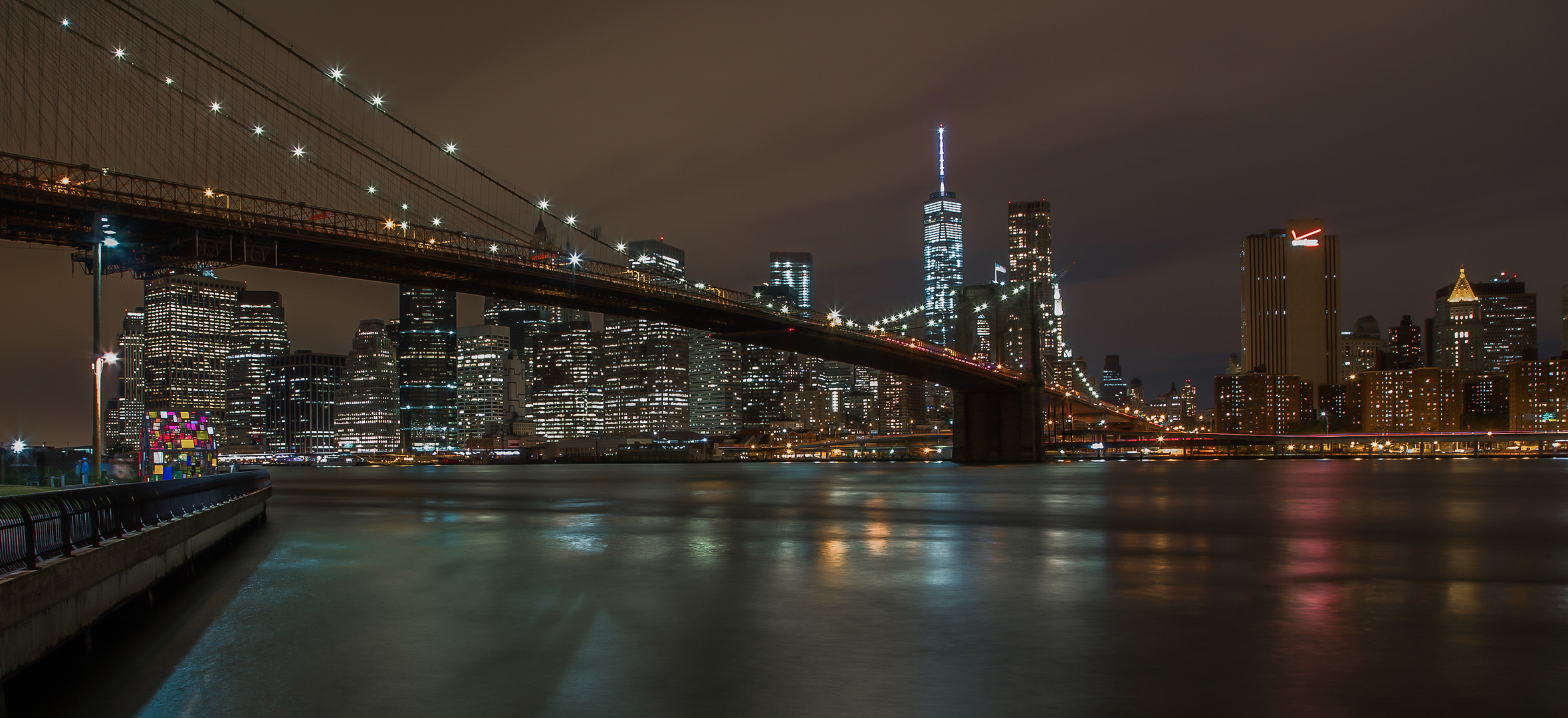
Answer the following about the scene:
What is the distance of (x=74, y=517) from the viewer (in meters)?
10.2

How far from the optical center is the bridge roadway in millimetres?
31953

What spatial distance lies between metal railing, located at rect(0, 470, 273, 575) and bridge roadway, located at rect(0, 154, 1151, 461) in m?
11.9

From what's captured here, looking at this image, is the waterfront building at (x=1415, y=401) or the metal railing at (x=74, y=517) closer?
the metal railing at (x=74, y=517)

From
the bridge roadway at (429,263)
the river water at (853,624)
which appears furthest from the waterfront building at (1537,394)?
the river water at (853,624)

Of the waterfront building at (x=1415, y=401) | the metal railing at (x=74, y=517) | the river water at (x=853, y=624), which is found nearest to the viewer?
the river water at (x=853, y=624)

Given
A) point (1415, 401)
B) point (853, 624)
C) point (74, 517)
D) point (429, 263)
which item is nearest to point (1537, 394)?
point (1415, 401)

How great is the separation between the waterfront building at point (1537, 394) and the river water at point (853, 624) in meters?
147

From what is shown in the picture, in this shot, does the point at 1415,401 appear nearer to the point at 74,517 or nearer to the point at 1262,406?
the point at 1262,406

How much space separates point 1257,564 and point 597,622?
10.8 metres

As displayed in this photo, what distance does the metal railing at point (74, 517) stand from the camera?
8.43 meters

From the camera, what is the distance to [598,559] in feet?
58.3

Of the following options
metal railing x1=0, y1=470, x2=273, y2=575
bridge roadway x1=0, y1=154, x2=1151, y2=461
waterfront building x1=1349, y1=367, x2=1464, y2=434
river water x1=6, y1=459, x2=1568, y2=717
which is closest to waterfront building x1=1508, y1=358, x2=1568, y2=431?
waterfront building x1=1349, y1=367, x2=1464, y2=434

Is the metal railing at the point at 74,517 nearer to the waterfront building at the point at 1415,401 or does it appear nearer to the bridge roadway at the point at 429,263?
the bridge roadway at the point at 429,263

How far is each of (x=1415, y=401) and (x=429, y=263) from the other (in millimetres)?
165829
